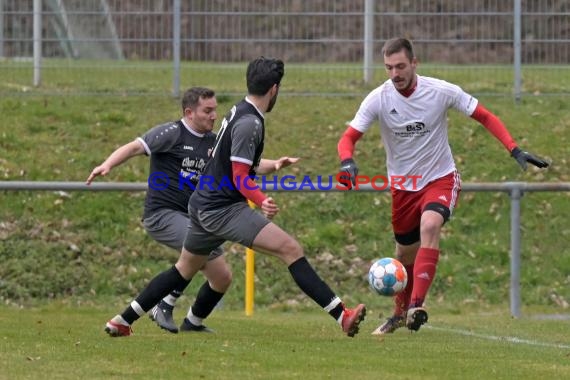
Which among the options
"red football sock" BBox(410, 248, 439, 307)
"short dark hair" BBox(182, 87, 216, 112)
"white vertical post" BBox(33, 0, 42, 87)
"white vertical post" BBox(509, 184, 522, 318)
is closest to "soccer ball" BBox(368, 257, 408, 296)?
"red football sock" BBox(410, 248, 439, 307)

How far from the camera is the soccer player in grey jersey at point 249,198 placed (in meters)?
8.99

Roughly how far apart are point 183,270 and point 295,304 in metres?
4.48

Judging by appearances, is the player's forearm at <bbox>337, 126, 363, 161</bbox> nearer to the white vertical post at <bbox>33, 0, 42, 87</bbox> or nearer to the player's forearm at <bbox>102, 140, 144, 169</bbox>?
the player's forearm at <bbox>102, 140, 144, 169</bbox>

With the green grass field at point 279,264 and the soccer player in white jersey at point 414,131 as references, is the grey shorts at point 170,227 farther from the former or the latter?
the soccer player in white jersey at point 414,131

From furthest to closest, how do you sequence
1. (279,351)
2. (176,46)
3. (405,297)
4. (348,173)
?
(176,46) < (405,297) < (348,173) < (279,351)

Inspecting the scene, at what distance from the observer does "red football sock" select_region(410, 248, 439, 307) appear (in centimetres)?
984

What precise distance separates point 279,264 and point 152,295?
5.07 meters

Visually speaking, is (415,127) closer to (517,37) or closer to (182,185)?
(182,185)

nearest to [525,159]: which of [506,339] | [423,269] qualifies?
[423,269]

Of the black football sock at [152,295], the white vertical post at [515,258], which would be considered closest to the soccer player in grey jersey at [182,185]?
the black football sock at [152,295]

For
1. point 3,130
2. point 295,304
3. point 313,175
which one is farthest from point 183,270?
point 3,130

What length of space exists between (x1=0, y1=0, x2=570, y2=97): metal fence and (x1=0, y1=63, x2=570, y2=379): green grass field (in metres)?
0.21

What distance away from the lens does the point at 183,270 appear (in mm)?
9812

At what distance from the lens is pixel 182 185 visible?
35.2ft
